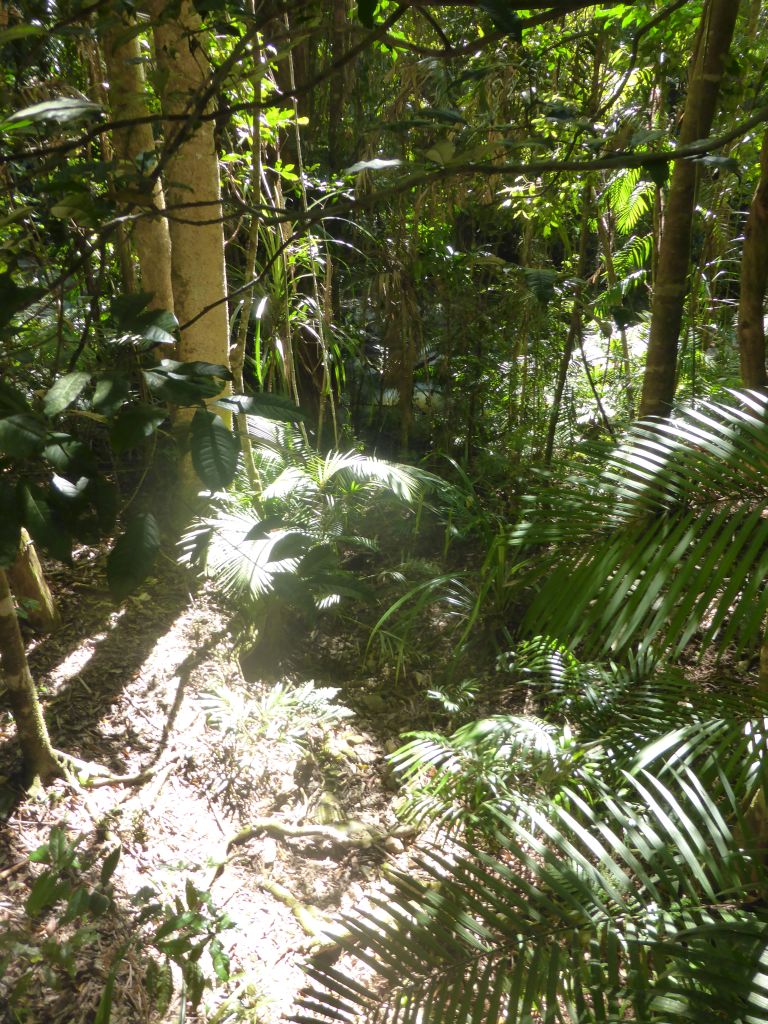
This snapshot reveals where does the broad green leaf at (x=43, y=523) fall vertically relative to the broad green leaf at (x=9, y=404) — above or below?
below

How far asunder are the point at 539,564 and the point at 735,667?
1.83m

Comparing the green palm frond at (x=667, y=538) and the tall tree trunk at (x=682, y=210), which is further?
the tall tree trunk at (x=682, y=210)

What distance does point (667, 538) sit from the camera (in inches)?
45.0

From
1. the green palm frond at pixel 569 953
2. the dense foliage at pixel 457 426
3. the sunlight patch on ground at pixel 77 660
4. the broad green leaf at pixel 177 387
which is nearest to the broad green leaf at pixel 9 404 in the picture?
the dense foliage at pixel 457 426

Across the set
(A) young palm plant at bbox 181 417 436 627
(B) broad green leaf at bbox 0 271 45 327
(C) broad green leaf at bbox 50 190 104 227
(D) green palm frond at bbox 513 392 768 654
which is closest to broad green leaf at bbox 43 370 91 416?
(B) broad green leaf at bbox 0 271 45 327

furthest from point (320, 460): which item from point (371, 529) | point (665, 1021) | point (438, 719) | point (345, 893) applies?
point (665, 1021)

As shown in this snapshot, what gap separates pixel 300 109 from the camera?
452 cm

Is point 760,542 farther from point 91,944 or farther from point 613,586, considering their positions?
point 91,944

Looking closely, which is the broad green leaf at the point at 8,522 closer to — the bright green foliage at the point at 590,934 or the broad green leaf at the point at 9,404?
the broad green leaf at the point at 9,404

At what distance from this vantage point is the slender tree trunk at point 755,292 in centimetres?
182

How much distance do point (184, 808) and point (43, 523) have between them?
5.04 feet

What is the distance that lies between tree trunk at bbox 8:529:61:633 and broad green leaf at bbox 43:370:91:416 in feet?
5.45

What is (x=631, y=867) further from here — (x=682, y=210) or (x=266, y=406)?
(x=682, y=210)

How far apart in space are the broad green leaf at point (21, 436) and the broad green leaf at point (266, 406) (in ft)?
0.65
